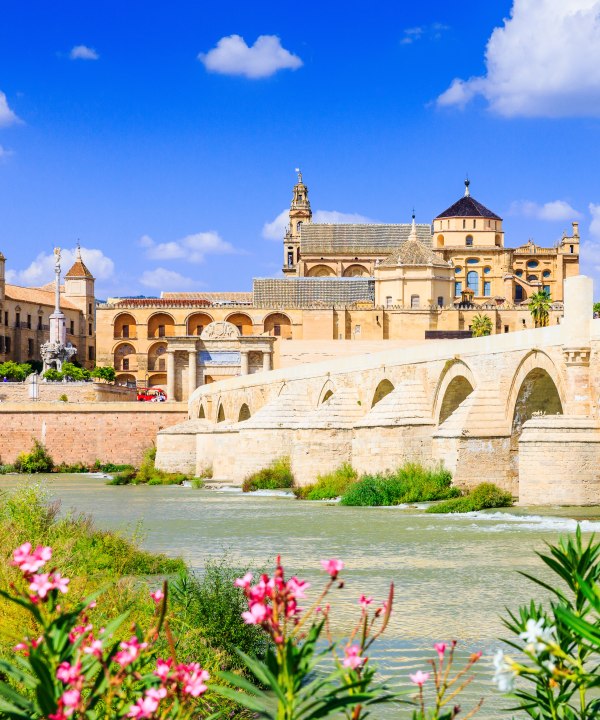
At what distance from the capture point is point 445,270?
76.4 metres

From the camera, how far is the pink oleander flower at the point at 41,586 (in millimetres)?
3795

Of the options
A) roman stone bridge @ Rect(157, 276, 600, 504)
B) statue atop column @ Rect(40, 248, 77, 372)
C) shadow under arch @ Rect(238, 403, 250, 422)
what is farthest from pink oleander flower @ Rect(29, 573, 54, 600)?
statue atop column @ Rect(40, 248, 77, 372)

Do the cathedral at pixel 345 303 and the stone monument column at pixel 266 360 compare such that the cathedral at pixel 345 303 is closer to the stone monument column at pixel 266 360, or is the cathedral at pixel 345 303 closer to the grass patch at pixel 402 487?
the stone monument column at pixel 266 360

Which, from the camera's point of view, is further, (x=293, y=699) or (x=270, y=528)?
(x=270, y=528)

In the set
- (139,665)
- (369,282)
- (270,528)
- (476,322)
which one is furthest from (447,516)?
(369,282)

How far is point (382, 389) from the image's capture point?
33.2 metres

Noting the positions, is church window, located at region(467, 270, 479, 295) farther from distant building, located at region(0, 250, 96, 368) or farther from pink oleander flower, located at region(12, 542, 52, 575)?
pink oleander flower, located at region(12, 542, 52, 575)

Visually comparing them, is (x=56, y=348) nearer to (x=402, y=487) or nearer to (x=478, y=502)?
(x=402, y=487)

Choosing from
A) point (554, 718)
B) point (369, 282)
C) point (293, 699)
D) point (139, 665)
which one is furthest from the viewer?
point (369, 282)

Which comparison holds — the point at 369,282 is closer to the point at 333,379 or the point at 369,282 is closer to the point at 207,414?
the point at 207,414

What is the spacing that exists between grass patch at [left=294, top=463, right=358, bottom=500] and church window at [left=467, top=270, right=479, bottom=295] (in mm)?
56503

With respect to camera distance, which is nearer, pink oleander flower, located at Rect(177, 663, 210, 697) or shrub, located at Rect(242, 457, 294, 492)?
pink oleander flower, located at Rect(177, 663, 210, 697)

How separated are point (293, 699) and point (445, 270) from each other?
241ft

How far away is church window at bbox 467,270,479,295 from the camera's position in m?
86.3
